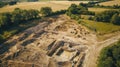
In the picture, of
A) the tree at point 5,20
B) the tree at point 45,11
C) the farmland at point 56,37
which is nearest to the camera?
the farmland at point 56,37

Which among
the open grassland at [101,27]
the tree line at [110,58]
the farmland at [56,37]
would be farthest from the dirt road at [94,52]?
the open grassland at [101,27]

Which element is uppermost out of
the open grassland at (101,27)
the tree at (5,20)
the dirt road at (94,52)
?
the tree at (5,20)

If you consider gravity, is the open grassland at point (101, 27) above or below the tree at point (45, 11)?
below

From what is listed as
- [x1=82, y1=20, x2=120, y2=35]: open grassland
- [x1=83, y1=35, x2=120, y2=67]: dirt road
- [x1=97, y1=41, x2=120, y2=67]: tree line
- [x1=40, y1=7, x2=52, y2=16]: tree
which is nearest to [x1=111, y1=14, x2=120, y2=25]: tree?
[x1=82, y1=20, x2=120, y2=35]: open grassland

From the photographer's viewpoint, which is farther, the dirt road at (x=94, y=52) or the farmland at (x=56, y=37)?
the farmland at (x=56, y=37)

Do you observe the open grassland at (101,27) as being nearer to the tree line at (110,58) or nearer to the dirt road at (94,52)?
the dirt road at (94,52)

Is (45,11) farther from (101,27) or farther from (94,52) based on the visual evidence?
(94,52)

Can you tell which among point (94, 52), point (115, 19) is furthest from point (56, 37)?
point (115, 19)
